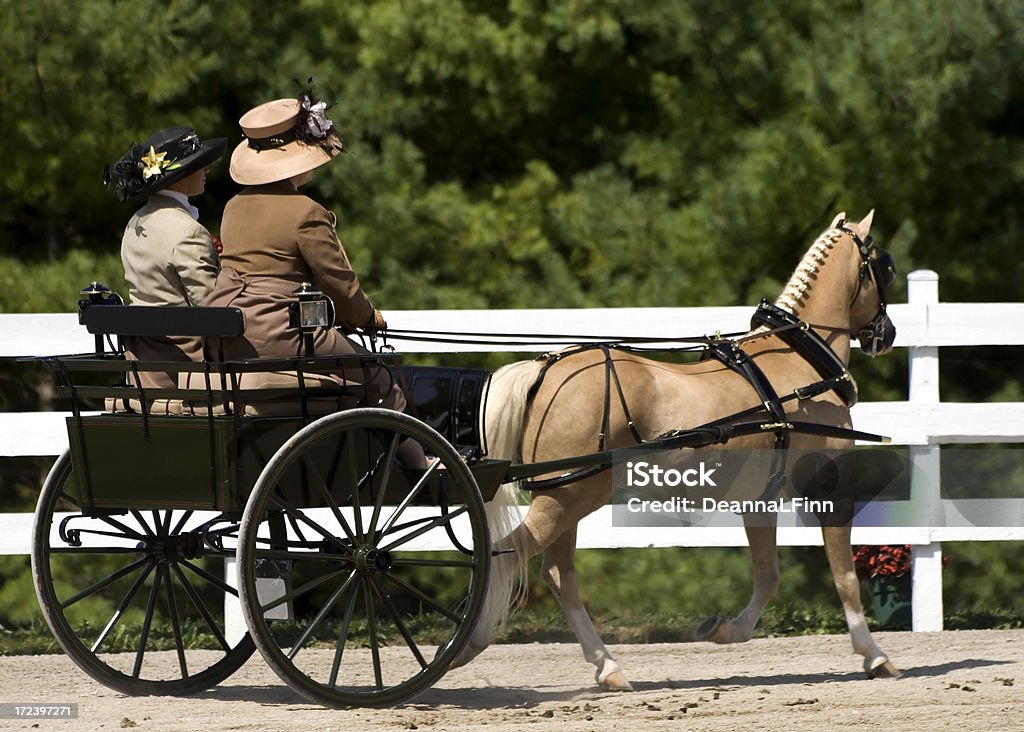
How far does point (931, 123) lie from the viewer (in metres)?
8.84

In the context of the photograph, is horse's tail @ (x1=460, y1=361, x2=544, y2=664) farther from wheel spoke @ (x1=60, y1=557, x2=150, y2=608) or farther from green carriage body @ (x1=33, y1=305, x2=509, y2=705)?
wheel spoke @ (x1=60, y1=557, x2=150, y2=608)

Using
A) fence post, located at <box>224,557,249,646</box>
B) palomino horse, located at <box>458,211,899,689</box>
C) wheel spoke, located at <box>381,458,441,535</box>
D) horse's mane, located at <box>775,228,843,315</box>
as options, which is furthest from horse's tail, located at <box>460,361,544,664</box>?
fence post, located at <box>224,557,249,646</box>

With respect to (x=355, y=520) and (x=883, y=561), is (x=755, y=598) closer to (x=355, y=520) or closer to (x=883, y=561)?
(x=883, y=561)

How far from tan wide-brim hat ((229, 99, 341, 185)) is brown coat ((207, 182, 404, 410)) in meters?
0.06

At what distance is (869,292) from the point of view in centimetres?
625

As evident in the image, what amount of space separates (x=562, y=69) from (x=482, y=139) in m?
0.73

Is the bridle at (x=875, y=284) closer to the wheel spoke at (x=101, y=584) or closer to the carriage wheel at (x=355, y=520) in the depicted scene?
the carriage wheel at (x=355, y=520)

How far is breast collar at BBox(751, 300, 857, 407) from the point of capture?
5.91 metres

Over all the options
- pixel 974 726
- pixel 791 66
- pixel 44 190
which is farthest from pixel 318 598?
Answer: pixel 974 726

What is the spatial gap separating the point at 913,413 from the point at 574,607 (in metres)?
2.18

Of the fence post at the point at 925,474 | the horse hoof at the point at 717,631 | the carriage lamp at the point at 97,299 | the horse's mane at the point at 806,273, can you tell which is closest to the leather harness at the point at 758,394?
the horse's mane at the point at 806,273

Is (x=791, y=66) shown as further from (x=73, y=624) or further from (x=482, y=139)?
(x=73, y=624)

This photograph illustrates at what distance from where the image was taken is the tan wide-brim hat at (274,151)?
201 inches

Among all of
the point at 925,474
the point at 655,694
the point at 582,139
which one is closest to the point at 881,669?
the point at 655,694
